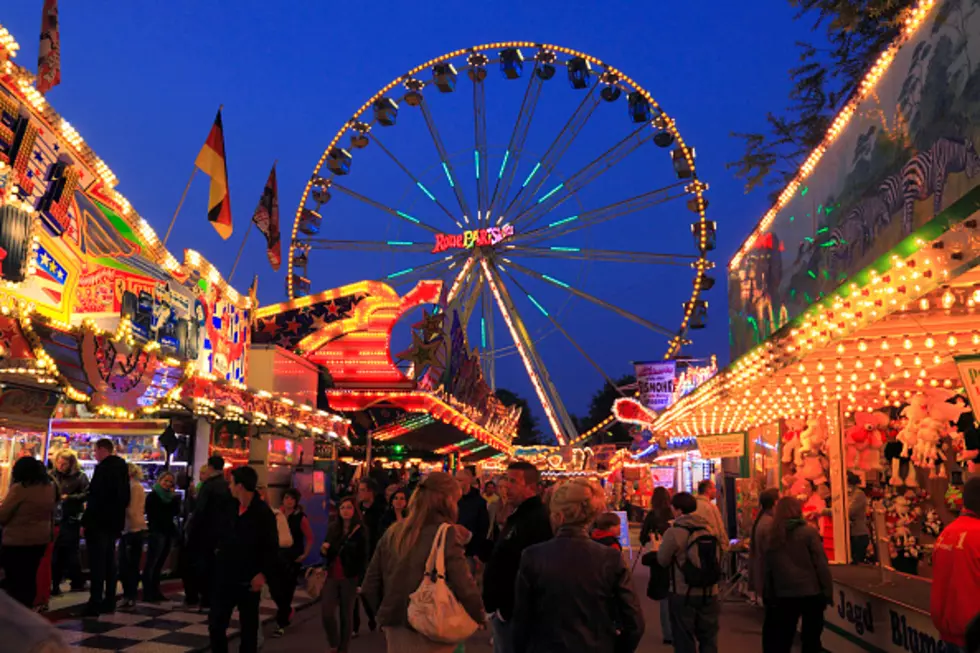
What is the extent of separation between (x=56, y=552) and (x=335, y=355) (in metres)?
9.80

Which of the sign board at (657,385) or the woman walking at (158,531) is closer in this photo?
the woman walking at (158,531)

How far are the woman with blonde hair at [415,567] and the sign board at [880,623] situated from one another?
3454mm

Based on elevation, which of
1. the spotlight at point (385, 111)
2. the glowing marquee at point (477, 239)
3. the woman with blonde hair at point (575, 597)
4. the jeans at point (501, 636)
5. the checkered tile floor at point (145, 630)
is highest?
the spotlight at point (385, 111)

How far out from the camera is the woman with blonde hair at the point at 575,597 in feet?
11.8

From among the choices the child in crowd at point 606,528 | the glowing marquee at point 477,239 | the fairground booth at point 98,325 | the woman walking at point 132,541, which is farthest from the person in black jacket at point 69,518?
the glowing marquee at point 477,239

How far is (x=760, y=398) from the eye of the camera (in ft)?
37.0

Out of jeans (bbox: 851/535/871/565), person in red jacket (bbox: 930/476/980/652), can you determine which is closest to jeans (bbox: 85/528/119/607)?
person in red jacket (bbox: 930/476/980/652)

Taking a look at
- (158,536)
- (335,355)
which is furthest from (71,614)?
(335,355)

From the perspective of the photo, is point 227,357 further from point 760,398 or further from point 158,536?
point 760,398

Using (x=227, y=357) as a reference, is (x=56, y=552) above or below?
below

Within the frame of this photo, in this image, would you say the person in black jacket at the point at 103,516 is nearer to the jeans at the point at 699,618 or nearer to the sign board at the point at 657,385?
the jeans at the point at 699,618

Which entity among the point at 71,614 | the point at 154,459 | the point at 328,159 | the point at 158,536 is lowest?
the point at 71,614

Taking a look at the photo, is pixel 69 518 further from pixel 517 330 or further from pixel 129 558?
pixel 517 330

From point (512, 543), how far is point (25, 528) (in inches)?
166
